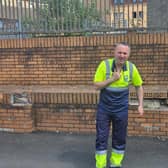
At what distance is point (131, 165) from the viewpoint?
14.4ft

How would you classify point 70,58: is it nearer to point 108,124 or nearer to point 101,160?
point 108,124

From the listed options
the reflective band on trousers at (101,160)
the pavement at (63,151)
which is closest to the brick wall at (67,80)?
the pavement at (63,151)

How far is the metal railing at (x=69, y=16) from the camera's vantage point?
650 cm

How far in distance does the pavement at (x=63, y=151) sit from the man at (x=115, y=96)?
412 mm

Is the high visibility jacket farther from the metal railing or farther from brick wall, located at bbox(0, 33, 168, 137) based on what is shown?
the metal railing

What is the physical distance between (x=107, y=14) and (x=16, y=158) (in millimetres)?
Result: 3404

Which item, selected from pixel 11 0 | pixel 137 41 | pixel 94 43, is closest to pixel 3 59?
pixel 11 0

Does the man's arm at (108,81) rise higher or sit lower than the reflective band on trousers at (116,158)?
higher

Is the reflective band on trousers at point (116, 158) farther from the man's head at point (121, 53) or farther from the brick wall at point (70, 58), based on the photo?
the brick wall at point (70, 58)

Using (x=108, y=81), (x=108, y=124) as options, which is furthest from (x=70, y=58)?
(x=108, y=81)

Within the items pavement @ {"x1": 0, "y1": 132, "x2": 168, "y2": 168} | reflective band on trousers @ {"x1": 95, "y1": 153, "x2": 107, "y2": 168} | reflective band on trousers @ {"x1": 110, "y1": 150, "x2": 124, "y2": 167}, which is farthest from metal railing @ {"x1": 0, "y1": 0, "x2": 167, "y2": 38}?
reflective band on trousers @ {"x1": 95, "y1": 153, "x2": 107, "y2": 168}

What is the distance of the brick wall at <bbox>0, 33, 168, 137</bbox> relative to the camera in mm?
5520

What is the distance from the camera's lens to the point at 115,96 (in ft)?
12.8

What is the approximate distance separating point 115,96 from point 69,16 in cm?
323
